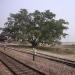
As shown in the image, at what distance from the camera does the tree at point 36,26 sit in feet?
169

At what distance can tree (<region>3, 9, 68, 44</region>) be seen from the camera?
51.6 metres

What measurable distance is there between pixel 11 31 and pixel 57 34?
1579 centimetres

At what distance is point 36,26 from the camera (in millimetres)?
54969

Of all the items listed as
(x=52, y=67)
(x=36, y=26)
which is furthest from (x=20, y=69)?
(x=36, y=26)

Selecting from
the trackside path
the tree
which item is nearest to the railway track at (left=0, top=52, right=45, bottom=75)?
the trackside path

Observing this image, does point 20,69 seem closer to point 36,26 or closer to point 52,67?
point 52,67

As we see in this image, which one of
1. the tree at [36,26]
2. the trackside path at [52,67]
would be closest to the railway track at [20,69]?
the trackside path at [52,67]

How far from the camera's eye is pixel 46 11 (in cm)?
5559

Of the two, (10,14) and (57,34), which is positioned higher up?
(10,14)

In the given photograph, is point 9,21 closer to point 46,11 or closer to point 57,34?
point 46,11

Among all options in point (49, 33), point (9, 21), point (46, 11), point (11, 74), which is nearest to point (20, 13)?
point (9, 21)

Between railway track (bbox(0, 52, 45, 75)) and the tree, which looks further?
the tree

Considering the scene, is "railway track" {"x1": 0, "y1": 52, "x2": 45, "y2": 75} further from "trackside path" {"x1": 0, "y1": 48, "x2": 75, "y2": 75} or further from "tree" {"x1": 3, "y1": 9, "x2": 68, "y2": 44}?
"tree" {"x1": 3, "y1": 9, "x2": 68, "y2": 44}

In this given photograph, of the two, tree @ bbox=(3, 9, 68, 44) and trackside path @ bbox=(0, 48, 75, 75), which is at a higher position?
tree @ bbox=(3, 9, 68, 44)
